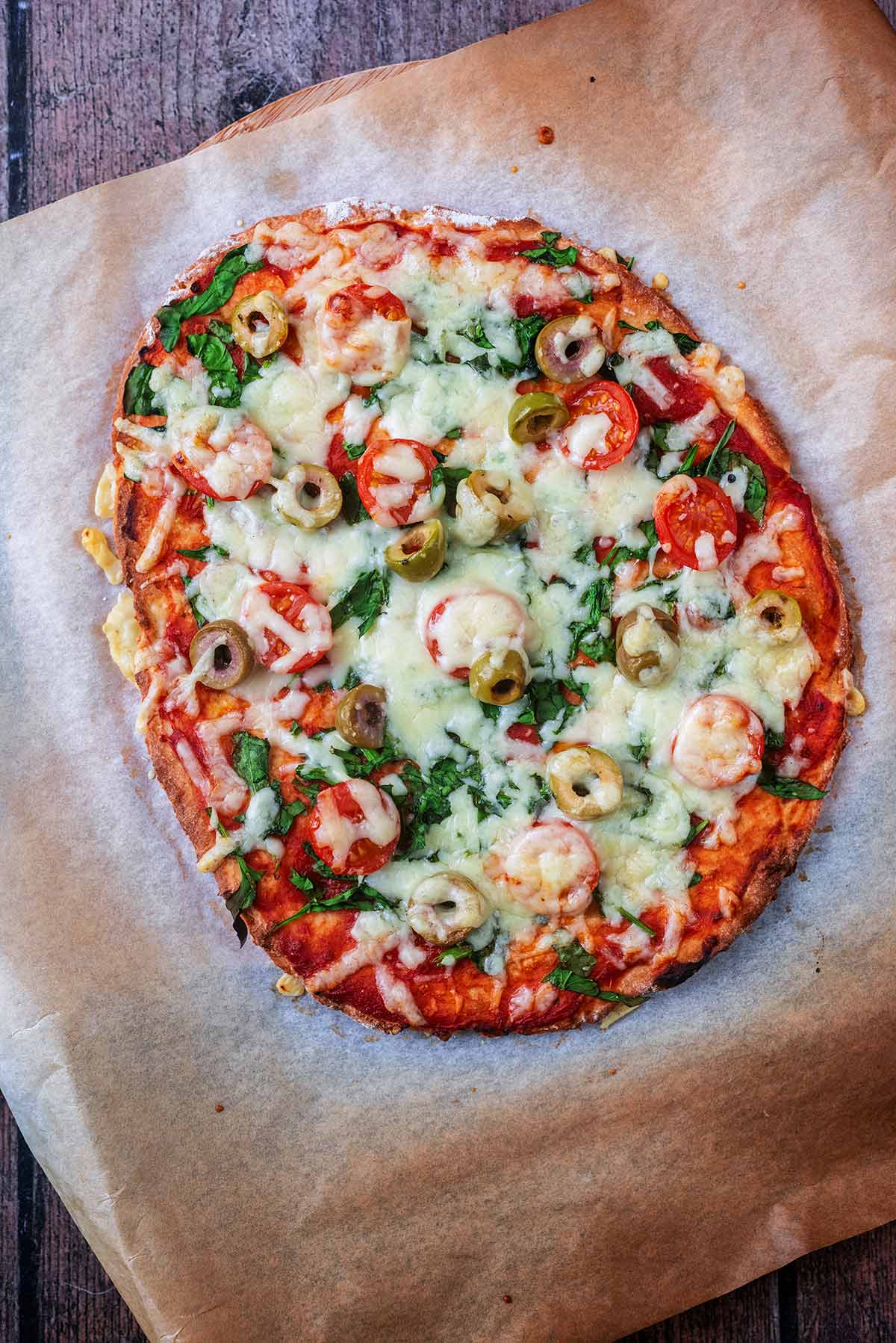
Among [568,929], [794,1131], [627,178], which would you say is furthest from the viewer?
[627,178]

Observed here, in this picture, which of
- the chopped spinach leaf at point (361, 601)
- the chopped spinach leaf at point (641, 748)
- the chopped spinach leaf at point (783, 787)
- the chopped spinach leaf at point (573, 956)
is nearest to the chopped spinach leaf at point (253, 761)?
the chopped spinach leaf at point (361, 601)

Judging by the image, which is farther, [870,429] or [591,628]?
[870,429]

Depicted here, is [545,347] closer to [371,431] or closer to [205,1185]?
[371,431]

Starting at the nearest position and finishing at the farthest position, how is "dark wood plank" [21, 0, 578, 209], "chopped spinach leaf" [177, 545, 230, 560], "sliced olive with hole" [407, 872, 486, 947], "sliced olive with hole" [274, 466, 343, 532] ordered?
1. "sliced olive with hole" [407, 872, 486, 947]
2. "sliced olive with hole" [274, 466, 343, 532]
3. "chopped spinach leaf" [177, 545, 230, 560]
4. "dark wood plank" [21, 0, 578, 209]

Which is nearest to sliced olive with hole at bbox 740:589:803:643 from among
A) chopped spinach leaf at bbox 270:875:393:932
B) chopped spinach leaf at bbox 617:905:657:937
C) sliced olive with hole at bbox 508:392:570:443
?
sliced olive with hole at bbox 508:392:570:443

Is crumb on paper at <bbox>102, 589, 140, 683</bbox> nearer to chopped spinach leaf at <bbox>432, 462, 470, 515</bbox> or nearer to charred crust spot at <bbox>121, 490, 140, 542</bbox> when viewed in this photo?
charred crust spot at <bbox>121, 490, 140, 542</bbox>

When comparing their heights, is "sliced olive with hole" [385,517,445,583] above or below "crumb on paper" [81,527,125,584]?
below

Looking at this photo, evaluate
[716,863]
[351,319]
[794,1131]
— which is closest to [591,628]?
[716,863]

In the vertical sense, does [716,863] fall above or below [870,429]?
below
